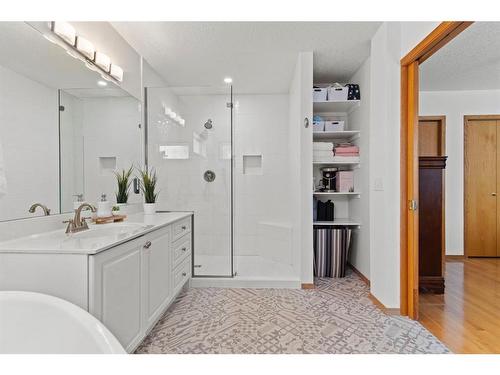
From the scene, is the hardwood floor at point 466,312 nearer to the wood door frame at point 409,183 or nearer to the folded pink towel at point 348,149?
the wood door frame at point 409,183

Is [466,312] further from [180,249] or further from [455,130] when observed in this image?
[455,130]

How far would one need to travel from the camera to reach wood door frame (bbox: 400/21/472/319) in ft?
7.10

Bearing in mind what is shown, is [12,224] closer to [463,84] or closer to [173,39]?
[173,39]

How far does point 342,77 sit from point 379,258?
7.73ft

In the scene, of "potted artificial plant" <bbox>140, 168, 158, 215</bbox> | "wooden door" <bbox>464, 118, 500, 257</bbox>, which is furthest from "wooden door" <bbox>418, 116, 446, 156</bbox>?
"potted artificial plant" <bbox>140, 168, 158, 215</bbox>

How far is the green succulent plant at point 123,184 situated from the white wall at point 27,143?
0.72 meters

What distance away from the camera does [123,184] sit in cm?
257

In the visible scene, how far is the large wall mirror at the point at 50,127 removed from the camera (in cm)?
147

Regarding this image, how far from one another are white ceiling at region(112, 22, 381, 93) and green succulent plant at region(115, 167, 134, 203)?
133 cm

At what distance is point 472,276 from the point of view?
3.20m

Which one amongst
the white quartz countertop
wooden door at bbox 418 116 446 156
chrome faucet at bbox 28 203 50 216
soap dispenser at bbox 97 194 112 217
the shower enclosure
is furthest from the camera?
wooden door at bbox 418 116 446 156

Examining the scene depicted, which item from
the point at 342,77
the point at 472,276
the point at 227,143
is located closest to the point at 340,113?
the point at 342,77

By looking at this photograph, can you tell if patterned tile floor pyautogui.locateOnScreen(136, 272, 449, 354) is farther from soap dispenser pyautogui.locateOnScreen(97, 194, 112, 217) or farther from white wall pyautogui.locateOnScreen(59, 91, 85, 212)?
white wall pyautogui.locateOnScreen(59, 91, 85, 212)

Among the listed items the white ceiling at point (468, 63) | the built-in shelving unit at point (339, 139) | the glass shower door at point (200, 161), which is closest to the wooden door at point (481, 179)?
the white ceiling at point (468, 63)
